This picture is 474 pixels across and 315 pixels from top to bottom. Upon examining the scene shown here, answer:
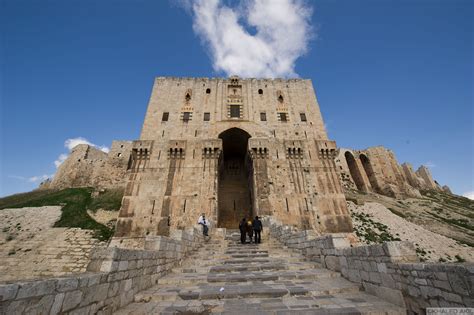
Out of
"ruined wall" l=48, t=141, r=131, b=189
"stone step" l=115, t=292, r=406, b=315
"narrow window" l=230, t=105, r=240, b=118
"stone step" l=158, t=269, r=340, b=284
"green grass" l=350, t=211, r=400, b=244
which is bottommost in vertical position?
"stone step" l=115, t=292, r=406, b=315

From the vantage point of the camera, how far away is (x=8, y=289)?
7.46 ft

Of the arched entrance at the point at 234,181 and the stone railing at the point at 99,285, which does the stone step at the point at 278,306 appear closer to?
the stone railing at the point at 99,285

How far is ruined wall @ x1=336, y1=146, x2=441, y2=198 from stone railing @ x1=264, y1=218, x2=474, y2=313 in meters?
30.8

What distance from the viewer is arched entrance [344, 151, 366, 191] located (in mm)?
34344

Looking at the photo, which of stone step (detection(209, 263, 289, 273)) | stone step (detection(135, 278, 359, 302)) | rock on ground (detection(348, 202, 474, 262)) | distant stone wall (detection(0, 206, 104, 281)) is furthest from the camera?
rock on ground (detection(348, 202, 474, 262))

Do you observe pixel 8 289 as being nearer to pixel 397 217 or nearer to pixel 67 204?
pixel 67 204

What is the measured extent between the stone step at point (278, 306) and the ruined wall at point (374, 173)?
32.8m

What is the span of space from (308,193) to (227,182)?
9.06 metres

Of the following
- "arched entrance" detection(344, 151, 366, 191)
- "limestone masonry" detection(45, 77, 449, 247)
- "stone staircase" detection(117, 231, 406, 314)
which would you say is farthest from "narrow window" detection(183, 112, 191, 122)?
"arched entrance" detection(344, 151, 366, 191)

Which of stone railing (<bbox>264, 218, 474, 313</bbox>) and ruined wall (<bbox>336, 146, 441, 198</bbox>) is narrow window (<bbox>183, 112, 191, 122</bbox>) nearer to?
stone railing (<bbox>264, 218, 474, 313</bbox>)

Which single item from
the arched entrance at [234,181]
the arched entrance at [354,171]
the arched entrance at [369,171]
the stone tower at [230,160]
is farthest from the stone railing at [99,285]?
the arched entrance at [369,171]

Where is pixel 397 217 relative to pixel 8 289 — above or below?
above

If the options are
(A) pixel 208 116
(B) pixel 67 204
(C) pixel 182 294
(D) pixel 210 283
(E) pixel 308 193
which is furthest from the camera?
(A) pixel 208 116

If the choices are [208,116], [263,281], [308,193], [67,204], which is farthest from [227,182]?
[263,281]
